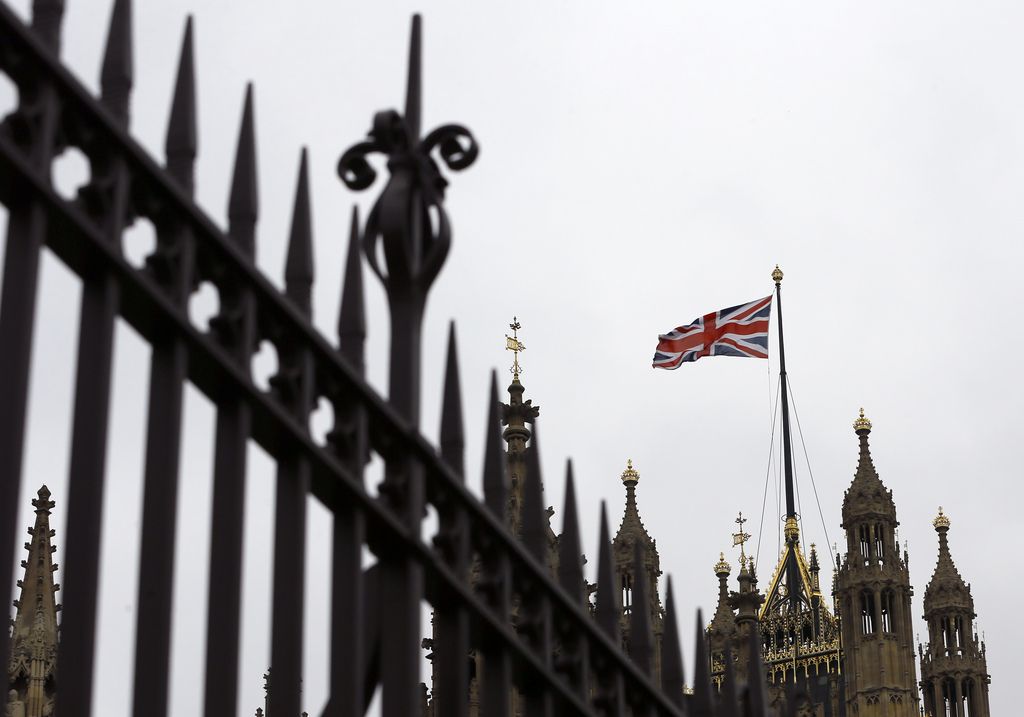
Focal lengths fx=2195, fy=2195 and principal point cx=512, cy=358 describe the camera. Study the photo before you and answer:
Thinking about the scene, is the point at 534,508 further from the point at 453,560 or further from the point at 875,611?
the point at 875,611

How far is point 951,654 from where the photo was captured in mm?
57344

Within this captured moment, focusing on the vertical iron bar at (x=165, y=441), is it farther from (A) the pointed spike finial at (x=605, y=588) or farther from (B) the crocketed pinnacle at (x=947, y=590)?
(B) the crocketed pinnacle at (x=947, y=590)

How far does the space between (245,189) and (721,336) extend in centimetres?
4915

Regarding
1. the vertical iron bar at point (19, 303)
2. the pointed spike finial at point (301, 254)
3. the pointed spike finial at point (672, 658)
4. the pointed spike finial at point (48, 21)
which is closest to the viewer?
→ the vertical iron bar at point (19, 303)

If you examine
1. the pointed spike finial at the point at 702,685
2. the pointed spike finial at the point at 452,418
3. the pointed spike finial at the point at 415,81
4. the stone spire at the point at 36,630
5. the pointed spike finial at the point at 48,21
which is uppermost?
the stone spire at the point at 36,630

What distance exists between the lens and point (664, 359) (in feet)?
176

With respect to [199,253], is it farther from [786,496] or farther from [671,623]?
[786,496]

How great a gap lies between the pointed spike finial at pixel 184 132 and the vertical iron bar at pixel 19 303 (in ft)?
1.18

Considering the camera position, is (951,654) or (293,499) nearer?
(293,499)

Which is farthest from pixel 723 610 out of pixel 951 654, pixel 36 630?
pixel 36 630

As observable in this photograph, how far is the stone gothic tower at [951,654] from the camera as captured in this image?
56500 millimetres

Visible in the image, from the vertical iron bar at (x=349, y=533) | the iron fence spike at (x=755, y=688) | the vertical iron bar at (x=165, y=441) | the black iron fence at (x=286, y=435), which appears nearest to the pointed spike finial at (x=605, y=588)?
the black iron fence at (x=286, y=435)

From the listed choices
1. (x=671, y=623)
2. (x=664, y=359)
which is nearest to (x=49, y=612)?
(x=664, y=359)

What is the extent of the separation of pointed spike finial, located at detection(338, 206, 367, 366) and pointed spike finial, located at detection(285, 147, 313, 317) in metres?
0.15
